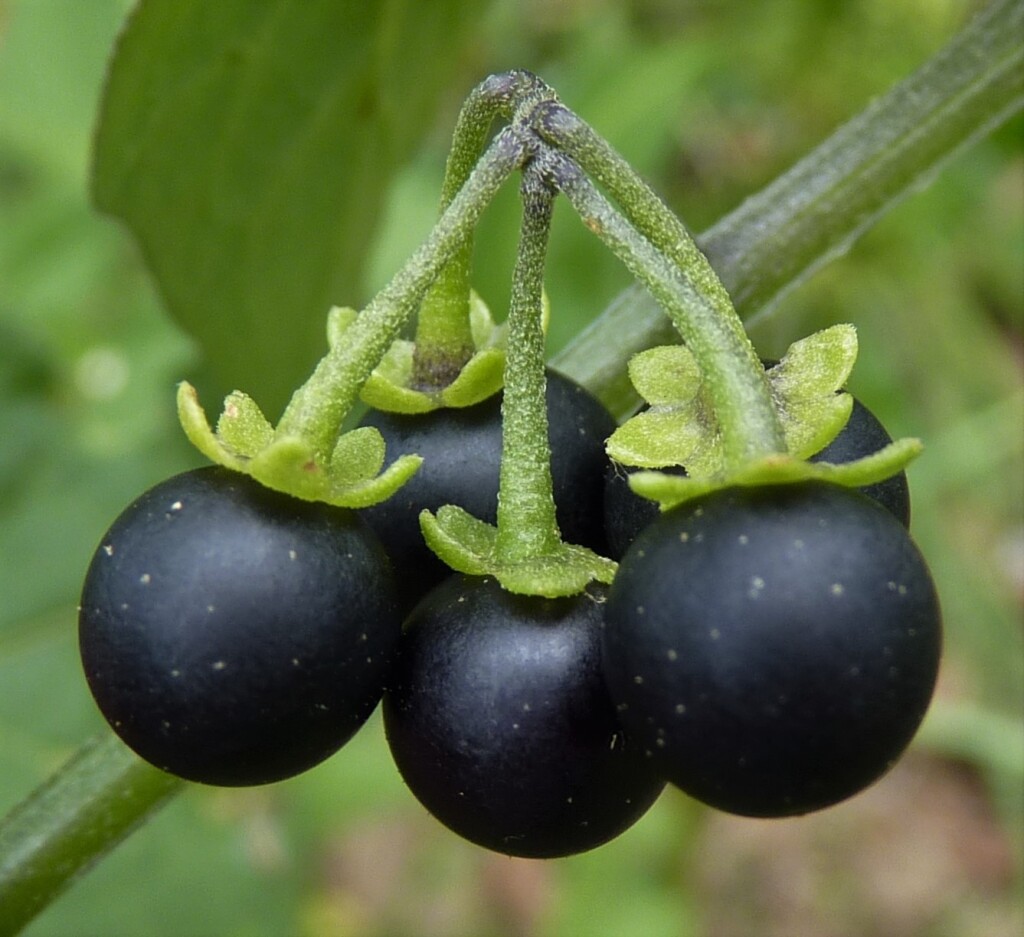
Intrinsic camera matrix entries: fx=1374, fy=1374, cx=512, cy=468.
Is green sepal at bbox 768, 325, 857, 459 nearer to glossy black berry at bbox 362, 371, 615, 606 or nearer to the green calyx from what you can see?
the green calyx

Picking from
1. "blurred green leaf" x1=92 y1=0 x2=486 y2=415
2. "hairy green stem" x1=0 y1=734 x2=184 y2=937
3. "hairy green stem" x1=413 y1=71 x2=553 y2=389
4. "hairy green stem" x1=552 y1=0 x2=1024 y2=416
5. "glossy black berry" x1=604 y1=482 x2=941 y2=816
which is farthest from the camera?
"blurred green leaf" x1=92 y1=0 x2=486 y2=415

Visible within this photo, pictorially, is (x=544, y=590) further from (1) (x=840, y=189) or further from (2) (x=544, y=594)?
(1) (x=840, y=189)

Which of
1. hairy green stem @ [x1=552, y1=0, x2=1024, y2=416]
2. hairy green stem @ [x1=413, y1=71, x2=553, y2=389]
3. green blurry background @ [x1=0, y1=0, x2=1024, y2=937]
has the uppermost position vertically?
hairy green stem @ [x1=413, y1=71, x2=553, y2=389]

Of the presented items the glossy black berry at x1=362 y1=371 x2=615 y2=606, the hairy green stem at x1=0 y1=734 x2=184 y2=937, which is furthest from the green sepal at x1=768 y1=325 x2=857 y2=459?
the hairy green stem at x1=0 y1=734 x2=184 y2=937

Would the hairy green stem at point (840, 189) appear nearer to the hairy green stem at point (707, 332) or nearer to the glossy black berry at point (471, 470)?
the glossy black berry at point (471, 470)

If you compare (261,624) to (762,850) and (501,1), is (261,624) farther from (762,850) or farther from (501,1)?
(762,850)

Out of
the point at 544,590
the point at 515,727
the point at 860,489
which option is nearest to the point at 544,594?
the point at 544,590
